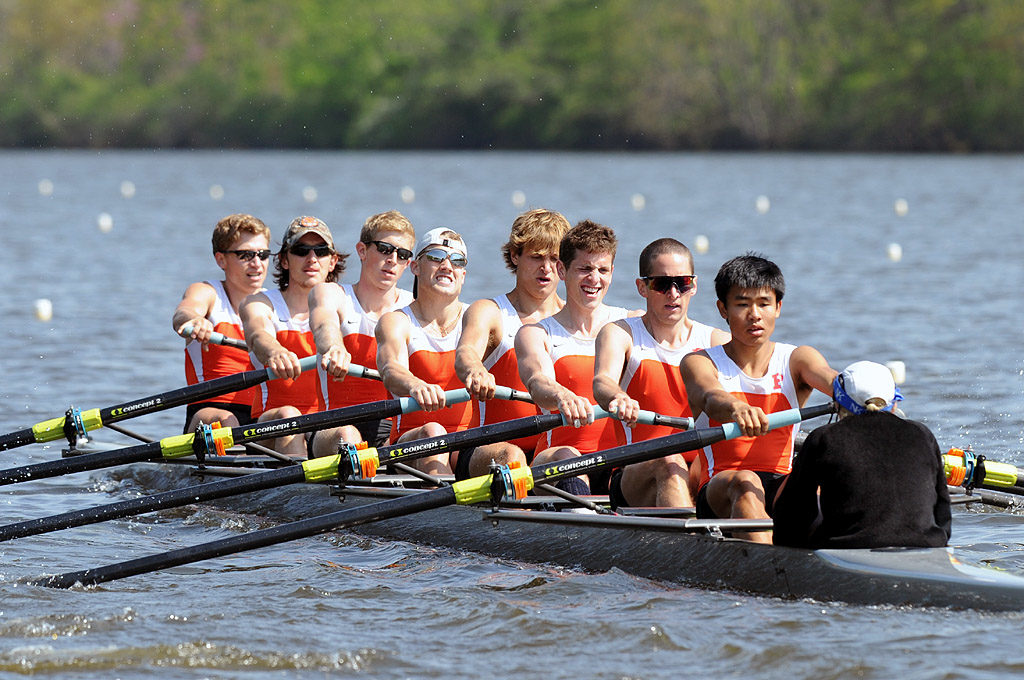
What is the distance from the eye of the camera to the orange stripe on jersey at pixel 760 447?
227 inches

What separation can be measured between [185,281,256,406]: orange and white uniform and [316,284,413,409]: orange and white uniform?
0.89 metres

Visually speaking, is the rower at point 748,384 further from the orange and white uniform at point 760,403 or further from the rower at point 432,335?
the rower at point 432,335

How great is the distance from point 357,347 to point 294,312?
0.57 m

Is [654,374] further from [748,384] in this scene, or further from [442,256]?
[442,256]

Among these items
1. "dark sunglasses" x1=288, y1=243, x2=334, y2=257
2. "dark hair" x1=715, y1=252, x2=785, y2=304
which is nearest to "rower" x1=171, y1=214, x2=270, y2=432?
"dark sunglasses" x1=288, y1=243, x2=334, y2=257

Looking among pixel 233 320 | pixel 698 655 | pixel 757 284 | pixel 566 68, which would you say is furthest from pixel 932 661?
pixel 566 68

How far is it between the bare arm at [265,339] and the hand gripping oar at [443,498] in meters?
1.67

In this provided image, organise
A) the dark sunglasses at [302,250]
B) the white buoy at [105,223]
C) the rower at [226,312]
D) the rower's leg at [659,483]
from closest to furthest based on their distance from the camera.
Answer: the rower's leg at [659,483]
the dark sunglasses at [302,250]
the rower at [226,312]
the white buoy at [105,223]

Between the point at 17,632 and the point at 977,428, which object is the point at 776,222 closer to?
the point at 977,428

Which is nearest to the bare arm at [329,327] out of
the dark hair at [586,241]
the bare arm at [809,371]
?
the dark hair at [586,241]

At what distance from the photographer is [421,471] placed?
274 inches

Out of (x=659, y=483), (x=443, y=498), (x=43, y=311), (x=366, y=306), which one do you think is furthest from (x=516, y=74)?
(x=443, y=498)

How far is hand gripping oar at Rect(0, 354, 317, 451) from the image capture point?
750cm

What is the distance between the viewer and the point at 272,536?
18.6 feet
